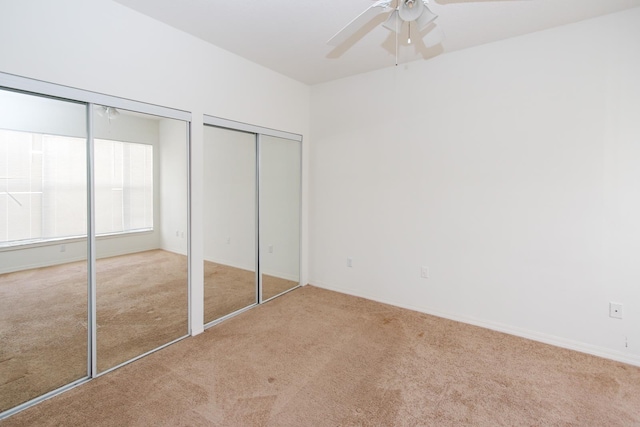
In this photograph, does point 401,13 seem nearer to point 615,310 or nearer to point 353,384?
point 353,384

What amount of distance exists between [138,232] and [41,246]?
0.64 metres

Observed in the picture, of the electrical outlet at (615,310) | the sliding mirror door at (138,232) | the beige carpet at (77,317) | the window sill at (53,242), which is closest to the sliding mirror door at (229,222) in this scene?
the sliding mirror door at (138,232)

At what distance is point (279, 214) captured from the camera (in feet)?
13.2

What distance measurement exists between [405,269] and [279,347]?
5.55 feet

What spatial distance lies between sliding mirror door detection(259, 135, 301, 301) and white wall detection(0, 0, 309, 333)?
1.14 ft

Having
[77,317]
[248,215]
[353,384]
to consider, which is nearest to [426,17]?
[353,384]

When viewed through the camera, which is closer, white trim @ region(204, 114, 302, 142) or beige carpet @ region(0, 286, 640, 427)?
beige carpet @ region(0, 286, 640, 427)

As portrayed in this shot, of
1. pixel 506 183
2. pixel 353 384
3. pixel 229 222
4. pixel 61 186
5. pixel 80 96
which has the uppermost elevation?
pixel 80 96

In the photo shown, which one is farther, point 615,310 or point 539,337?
point 539,337

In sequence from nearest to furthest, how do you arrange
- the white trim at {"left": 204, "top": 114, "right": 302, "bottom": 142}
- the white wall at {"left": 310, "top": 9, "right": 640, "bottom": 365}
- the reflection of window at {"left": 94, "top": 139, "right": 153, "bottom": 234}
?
the reflection of window at {"left": 94, "top": 139, "right": 153, "bottom": 234}, the white wall at {"left": 310, "top": 9, "right": 640, "bottom": 365}, the white trim at {"left": 204, "top": 114, "right": 302, "bottom": 142}

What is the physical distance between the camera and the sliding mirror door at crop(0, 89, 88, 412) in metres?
2.01

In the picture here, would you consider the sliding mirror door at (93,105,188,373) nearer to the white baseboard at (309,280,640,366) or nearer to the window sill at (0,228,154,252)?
the window sill at (0,228,154,252)

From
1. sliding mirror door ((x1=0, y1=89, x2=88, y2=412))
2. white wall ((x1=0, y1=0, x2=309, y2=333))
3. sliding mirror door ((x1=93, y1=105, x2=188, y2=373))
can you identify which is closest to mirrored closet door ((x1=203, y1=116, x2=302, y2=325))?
white wall ((x1=0, y1=0, x2=309, y2=333))

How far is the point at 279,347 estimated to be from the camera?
2.80 meters
